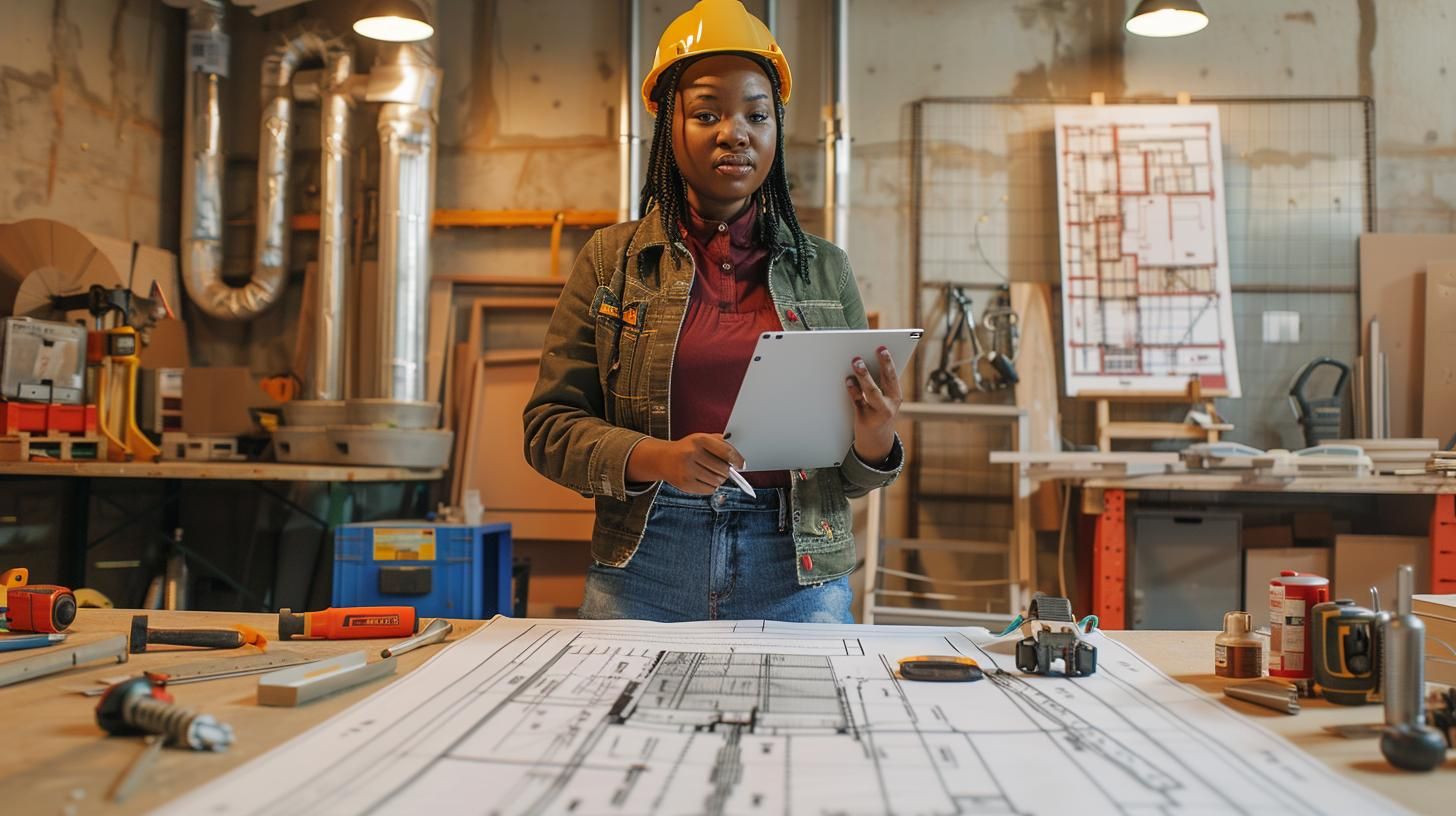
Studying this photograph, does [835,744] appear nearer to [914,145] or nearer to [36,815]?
[36,815]

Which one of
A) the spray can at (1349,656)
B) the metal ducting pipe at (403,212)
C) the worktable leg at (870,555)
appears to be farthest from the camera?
the metal ducting pipe at (403,212)

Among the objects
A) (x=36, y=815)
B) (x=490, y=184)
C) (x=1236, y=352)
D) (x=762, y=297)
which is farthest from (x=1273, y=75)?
(x=36, y=815)

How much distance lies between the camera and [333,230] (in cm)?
400

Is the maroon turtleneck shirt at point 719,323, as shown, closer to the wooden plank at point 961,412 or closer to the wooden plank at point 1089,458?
the wooden plank at point 1089,458

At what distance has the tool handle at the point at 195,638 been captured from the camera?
3.96 ft

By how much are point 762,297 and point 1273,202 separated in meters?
3.36

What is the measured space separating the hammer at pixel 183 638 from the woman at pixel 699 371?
477 millimetres

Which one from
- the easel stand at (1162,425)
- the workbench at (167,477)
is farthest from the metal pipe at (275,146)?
the easel stand at (1162,425)

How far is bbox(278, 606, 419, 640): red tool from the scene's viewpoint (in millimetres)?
1273

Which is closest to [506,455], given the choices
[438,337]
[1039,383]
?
[438,337]

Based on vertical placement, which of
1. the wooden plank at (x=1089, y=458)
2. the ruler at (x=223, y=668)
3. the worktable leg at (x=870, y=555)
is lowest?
the worktable leg at (x=870, y=555)

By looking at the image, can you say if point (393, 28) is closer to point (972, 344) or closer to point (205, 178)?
point (205, 178)

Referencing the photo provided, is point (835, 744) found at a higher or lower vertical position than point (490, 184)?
lower

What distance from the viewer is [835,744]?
858 millimetres
